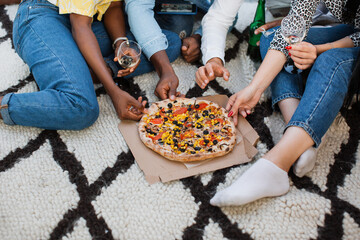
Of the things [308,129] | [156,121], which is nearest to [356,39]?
[308,129]

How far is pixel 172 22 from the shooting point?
5.05ft

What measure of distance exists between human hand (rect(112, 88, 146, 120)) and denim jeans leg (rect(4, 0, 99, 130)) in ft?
0.28

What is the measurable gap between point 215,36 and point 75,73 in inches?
24.3

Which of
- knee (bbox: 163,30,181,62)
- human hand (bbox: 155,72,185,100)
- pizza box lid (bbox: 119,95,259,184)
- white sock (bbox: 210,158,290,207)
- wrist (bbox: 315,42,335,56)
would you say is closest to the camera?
white sock (bbox: 210,158,290,207)

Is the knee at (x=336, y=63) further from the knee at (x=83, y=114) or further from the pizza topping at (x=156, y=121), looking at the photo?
the knee at (x=83, y=114)

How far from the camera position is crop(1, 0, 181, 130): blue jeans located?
3.48ft

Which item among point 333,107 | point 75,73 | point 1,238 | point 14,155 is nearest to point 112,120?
point 75,73

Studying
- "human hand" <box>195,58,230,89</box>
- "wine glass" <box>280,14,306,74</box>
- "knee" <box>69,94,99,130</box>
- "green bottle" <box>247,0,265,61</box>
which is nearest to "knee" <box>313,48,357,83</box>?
"wine glass" <box>280,14,306,74</box>

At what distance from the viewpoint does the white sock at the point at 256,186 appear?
2.93ft

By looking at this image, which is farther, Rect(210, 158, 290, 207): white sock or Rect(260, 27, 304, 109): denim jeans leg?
Rect(260, 27, 304, 109): denim jeans leg

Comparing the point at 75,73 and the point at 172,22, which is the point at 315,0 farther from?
the point at 75,73

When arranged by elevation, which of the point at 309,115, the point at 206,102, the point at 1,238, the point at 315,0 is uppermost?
the point at 315,0

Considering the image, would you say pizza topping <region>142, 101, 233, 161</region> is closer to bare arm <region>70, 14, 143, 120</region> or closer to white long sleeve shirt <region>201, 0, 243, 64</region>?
bare arm <region>70, 14, 143, 120</region>

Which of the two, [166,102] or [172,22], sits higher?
[172,22]
